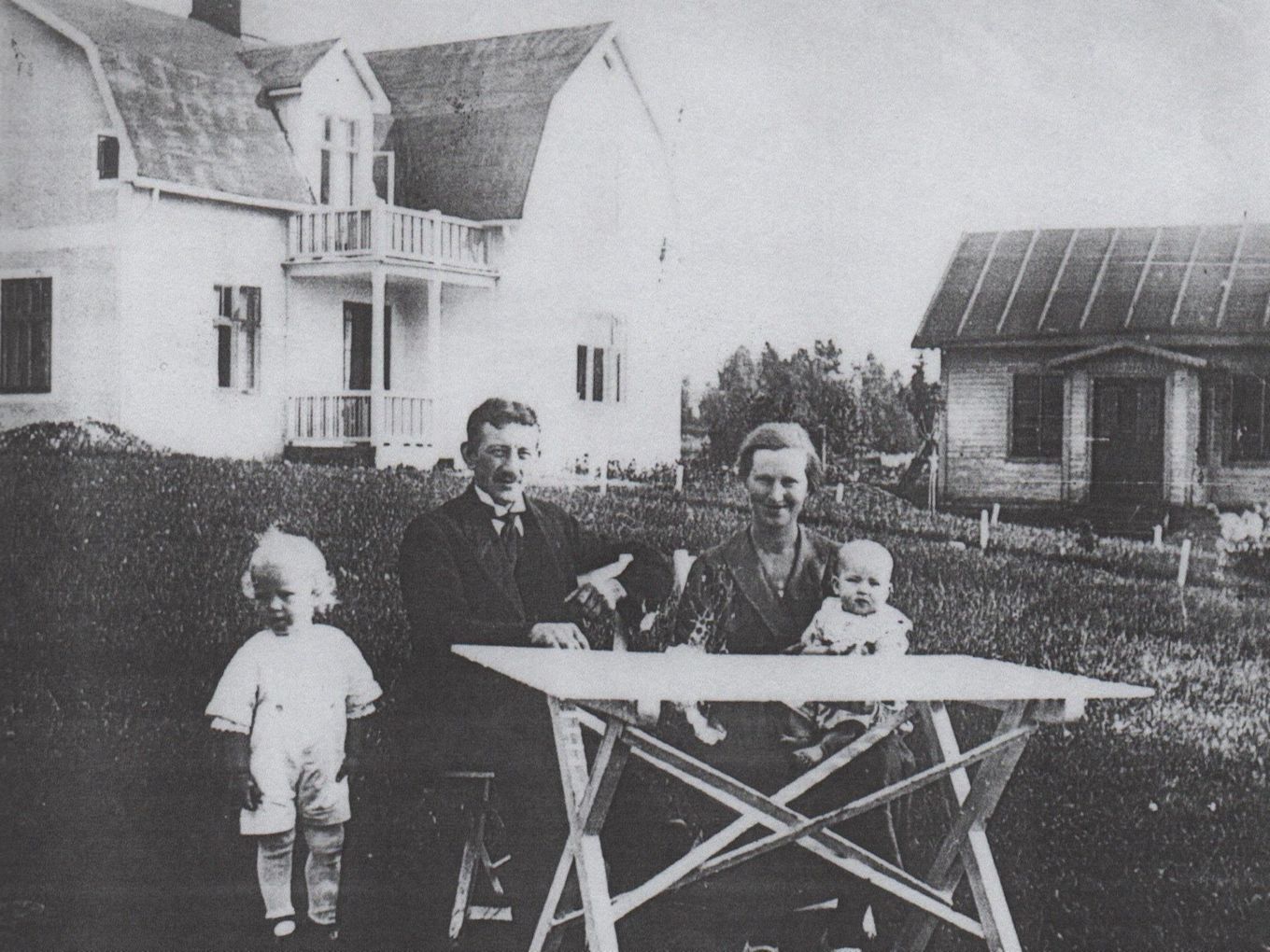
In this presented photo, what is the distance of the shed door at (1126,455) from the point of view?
4.15 metres

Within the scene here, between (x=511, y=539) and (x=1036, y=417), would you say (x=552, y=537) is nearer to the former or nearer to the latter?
(x=511, y=539)

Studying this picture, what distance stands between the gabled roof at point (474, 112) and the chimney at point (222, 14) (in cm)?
40

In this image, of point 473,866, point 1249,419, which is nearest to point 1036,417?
point 1249,419

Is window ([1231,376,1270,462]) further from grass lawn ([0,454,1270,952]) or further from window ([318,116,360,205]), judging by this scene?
window ([318,116,360,205])

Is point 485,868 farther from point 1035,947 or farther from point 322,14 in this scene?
point 322,14

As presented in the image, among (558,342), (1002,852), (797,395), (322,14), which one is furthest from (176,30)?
(1002,852)

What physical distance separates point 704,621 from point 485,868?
2.85ft

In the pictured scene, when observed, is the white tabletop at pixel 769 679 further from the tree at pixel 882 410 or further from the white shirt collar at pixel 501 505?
the tree at pixel 882 410

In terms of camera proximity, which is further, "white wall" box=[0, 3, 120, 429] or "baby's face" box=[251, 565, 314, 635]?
"white wall" box=[0, 3, 120, 429]

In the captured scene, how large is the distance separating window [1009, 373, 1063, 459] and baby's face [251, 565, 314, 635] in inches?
94.8

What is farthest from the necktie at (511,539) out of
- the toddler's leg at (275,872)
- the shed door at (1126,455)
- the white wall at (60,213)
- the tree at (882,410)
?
the shed door at (1126,455)

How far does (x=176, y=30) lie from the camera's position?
151 inches

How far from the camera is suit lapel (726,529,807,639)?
3.45 meters

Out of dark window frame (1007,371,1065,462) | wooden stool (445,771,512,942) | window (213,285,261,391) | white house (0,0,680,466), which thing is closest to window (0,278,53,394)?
white house (0,0,680,466)
